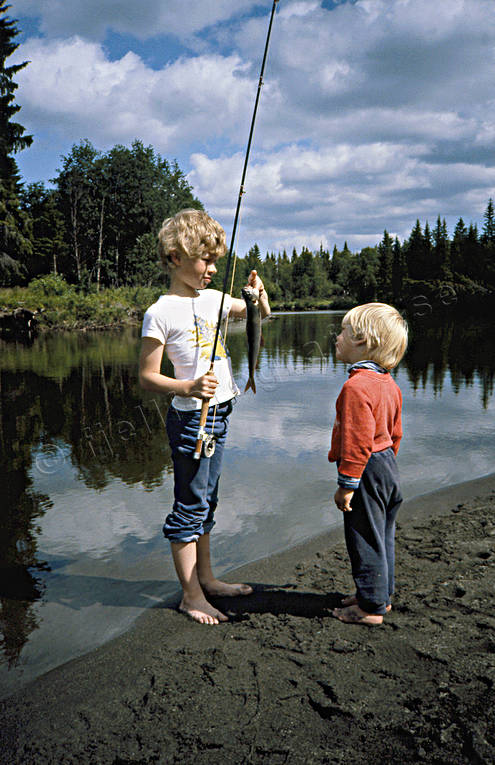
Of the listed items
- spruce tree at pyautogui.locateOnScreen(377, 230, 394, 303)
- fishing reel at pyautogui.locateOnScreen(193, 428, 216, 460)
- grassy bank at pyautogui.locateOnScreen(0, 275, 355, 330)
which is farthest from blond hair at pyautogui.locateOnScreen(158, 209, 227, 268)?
spruce tree at pyautogui.locateOnScreen(377, 230, 394, 303)

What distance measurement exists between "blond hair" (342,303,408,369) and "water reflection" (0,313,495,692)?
1.71 meters

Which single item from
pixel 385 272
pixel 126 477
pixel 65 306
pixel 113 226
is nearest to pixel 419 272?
pixel 385 272

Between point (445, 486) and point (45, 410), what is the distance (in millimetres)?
6422

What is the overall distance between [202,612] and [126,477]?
278 cm

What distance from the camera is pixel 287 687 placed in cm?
233

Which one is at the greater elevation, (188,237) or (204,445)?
(188,237)

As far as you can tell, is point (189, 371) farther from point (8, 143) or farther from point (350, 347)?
point (8, 143)

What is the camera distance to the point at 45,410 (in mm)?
9031

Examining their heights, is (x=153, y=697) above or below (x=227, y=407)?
below

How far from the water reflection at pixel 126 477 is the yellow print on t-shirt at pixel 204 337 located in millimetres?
1468

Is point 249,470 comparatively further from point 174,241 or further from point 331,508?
point 174,241

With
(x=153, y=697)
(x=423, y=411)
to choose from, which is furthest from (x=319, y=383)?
(x=153, y=697)

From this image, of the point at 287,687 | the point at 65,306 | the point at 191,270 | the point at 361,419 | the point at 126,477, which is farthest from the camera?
the point at 65,306

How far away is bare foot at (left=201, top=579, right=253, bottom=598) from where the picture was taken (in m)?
3.23
